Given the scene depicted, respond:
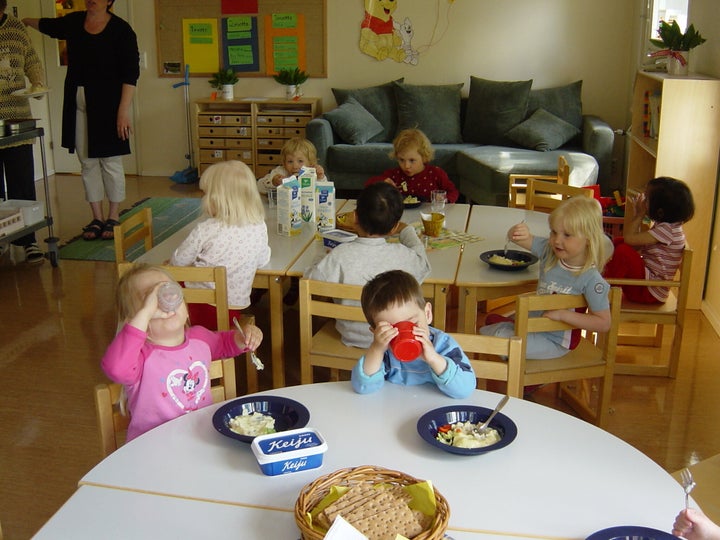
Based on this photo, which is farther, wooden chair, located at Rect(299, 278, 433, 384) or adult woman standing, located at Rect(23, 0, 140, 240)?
adult woman standing, located at Rect(23, 0, 140, 240)

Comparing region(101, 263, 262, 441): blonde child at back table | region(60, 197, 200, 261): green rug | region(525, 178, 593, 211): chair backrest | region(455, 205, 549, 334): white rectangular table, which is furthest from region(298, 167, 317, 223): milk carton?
region(60, 197, 200, 261): green rug

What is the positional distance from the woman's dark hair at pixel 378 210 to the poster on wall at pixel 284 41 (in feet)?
15.3

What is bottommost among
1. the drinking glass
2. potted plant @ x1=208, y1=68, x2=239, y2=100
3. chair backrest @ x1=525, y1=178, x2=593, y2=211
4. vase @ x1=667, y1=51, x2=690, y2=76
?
chair backrest @ x1=525, y1=178, x2=593, y2=211

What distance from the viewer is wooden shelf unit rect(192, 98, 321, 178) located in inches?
280

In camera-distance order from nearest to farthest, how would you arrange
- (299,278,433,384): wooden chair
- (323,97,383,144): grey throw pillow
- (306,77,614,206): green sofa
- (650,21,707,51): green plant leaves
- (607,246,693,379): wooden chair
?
(299,278,433,384): wooden chair, (607,246,693,379): wooden chair, (650,21,707,51): green plant leaves, (306,77,614,206): green sofa, (323,97,383,144): grey throw pillow

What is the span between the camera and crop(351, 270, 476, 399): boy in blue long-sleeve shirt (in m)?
1.82

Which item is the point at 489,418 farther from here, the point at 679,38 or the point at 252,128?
the point at 252,128

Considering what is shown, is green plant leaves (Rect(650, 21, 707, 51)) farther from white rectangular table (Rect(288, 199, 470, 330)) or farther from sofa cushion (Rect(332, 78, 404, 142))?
sofa cushion (Rect(332, 78, 404, 142))

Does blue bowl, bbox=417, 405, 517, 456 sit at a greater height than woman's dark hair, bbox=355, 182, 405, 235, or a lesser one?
lesser

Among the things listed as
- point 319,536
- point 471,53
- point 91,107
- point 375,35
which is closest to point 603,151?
point 471,53

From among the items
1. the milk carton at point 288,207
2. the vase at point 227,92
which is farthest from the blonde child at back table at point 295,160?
the vase at point 227,92

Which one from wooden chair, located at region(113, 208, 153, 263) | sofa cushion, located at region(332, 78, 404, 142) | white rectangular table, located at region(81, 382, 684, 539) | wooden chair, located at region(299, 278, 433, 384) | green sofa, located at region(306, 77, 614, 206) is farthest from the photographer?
sofa cushion, located at region(332, 78, 404, 142)

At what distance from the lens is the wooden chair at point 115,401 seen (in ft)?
6.05

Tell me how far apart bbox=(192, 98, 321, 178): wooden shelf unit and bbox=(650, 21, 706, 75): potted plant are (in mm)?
3399
